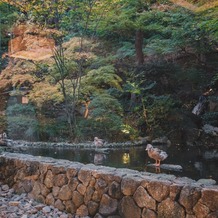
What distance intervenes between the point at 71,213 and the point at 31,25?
303 inches

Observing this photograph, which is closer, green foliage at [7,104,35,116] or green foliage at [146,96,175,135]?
green foliage at [146,96,175,135]

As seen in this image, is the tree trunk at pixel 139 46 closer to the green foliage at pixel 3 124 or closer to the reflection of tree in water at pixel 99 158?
the green foliage at pixel 3 124

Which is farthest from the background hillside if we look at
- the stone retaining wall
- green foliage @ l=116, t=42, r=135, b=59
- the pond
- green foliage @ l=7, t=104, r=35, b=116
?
the stone retaining wall

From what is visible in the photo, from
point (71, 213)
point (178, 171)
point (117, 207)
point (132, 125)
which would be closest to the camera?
point (117, 207)

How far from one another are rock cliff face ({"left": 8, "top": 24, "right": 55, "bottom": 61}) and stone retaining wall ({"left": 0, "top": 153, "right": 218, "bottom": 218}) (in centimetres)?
597

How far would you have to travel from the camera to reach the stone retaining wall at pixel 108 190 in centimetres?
264

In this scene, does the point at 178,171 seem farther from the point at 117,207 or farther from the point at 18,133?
the point at 18,133

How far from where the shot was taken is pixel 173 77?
12328 mm

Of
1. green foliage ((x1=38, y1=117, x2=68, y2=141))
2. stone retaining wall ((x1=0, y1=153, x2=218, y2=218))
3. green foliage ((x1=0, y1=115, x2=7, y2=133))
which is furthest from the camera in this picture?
green foliage ((x1=0, y1=115, x2=7, y2=133))

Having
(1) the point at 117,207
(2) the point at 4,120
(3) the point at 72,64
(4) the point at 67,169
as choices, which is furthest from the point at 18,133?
(1) the point at 117,207

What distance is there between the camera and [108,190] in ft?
10.9

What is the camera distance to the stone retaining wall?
2639mm

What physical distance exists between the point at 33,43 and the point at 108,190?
7.92 meters

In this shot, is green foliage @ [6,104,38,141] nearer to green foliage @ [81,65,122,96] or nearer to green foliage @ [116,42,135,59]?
green foliage @ [81,65,122,96]
